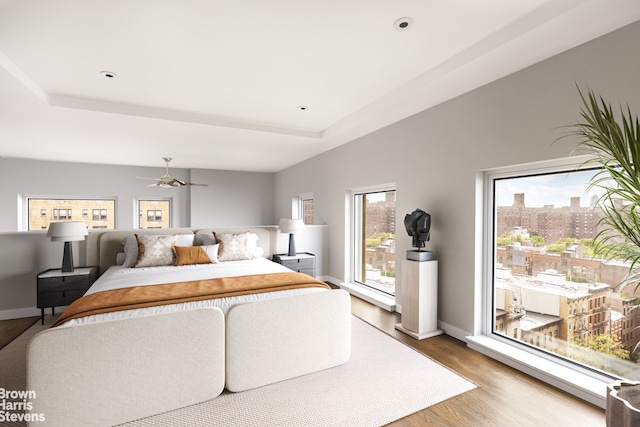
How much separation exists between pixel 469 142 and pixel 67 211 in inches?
298

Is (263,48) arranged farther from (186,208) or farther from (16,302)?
(186,208)

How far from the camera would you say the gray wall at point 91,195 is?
3592mm

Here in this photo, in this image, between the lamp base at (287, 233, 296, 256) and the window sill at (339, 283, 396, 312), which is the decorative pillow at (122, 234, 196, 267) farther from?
the window sill at (339, 283, 396, 312)

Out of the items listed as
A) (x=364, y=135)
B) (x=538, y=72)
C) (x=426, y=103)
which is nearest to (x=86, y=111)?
(x=364, y=135)

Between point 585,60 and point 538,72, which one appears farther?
point 538,72

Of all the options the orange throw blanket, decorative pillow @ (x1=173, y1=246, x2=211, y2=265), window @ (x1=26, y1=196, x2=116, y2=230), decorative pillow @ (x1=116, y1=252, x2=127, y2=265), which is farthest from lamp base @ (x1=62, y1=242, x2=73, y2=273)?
window @ (x1=26, y1=196, x2=116, y2=230)

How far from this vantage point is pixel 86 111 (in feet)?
11.0

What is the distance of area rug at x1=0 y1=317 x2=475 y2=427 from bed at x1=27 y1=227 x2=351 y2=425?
0.09m

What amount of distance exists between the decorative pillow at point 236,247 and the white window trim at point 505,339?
2.76m

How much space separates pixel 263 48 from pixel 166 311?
206cm

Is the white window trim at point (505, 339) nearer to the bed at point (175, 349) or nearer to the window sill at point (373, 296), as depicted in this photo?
the window sill at point (373, 296)

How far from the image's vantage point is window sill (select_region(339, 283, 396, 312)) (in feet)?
12.9

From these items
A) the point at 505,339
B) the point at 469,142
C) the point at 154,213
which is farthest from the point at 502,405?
the point at 154,213

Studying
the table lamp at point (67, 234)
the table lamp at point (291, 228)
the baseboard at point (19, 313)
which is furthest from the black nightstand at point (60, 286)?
the table lamp at point (291, 228)
